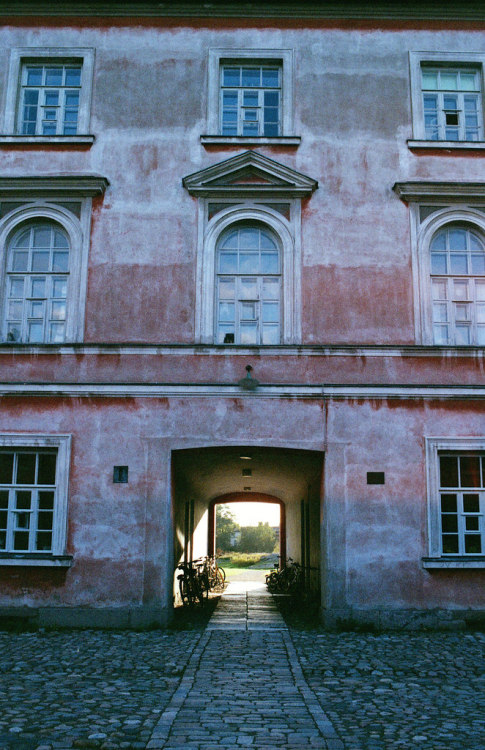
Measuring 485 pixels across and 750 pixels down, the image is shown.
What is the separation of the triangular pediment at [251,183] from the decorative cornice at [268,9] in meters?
3.11

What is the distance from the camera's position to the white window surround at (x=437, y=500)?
41.0 ft

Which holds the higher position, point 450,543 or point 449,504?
point 449,504

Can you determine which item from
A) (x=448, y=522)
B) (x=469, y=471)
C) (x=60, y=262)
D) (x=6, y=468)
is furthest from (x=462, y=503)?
(x=60, y=262)

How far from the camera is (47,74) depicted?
584 inches

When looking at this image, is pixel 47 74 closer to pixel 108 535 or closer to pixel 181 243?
pixel 181 243

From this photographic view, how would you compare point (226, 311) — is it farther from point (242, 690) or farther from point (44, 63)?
point (242, 690)

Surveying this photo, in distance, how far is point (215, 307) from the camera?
13.7m

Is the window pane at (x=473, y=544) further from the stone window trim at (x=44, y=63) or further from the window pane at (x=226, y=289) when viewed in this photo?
the stone window trim at (x=44, y=63)

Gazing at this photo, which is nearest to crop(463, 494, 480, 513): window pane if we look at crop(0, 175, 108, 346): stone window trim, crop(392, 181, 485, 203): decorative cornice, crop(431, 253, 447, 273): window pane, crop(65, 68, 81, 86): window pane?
crop(431, 253, 447, 273): window pane

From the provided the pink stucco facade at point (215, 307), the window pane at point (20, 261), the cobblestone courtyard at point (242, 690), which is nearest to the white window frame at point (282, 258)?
the pink stucco facade at point (215, 307)

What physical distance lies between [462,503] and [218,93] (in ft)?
29.0

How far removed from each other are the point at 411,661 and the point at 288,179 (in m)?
8.49

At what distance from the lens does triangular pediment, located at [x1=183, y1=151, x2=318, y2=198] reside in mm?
13898

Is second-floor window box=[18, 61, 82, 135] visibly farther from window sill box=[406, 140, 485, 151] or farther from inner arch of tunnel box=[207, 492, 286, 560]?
inner arch of tunnel box=[207, 492, 286, 560]
